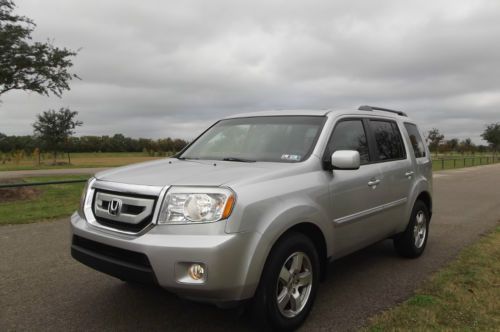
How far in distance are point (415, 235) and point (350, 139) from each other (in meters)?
1.96

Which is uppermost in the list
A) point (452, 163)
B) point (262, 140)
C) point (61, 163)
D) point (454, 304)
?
point (262, 140)

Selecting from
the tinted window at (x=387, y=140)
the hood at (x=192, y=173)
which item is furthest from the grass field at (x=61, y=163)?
the hood at (x=192, y=173)

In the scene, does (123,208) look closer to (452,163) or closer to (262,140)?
(262,140)

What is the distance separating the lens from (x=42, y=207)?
33.0 ft

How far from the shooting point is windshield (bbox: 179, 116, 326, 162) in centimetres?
390

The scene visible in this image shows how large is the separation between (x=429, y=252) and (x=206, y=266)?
13.5 ft

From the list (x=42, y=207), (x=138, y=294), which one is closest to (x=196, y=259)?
(x=138, y=294)

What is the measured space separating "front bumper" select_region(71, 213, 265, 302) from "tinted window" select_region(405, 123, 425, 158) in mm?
3547

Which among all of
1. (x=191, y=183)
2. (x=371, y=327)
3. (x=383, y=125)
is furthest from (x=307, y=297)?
(x=383, y=125)

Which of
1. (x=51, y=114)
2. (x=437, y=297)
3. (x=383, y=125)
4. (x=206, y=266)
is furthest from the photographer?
(x=51, y=114)

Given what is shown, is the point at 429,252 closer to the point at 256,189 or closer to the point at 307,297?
the point at 307,297

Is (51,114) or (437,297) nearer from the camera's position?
(437,297)

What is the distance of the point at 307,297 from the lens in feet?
11.4

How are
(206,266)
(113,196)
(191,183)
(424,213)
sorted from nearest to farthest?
1. (206,266)
2. (191,183)
3. (113,196)
4. (424,213)
